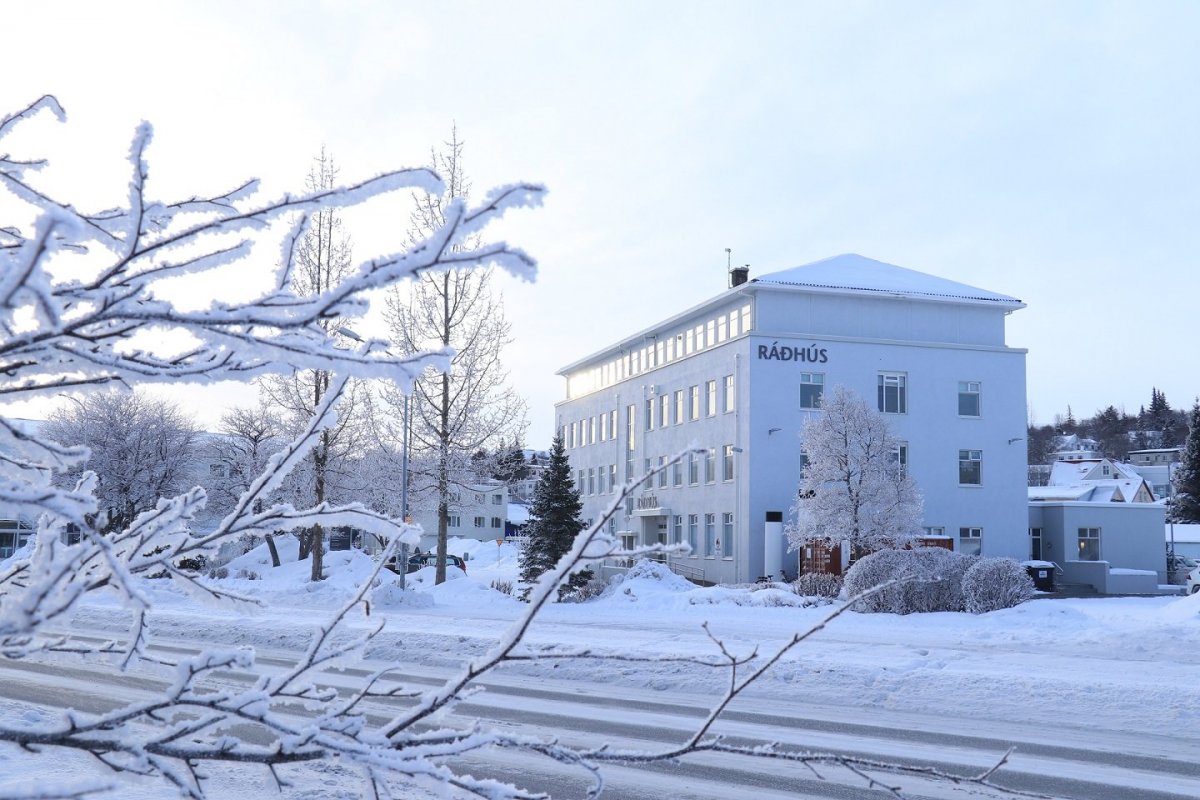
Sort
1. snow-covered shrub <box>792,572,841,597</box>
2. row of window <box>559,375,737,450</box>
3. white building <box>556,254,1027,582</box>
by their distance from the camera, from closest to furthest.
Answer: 1. snow-covered shrub <box>792,572,841,597</box>
2. white building <box>556,254,1027,582</box>
3. row of window <box>559,375,737,450</box>

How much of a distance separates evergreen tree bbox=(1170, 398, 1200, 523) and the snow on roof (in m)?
40.7

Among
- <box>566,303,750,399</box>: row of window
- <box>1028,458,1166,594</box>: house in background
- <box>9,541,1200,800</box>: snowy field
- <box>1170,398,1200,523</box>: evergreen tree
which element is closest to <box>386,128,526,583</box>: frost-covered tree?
<box>9,541,1200,800</box>: snowy field

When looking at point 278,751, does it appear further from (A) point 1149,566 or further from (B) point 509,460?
(A) point 1149,566

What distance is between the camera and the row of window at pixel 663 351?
47656 millimetres

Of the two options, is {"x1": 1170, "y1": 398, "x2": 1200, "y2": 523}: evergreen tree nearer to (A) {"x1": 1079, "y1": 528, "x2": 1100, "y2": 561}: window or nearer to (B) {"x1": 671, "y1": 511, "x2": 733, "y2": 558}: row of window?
(A) {"x1": 1079, "y1": 528, "x2": 1100, "y2": 561}: window

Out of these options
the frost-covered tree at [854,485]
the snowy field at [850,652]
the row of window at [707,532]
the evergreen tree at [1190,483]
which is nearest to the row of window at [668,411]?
the row of window at [707,532]

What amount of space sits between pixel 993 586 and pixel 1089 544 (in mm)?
28108

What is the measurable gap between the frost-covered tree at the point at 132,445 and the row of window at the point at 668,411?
62.6 feet

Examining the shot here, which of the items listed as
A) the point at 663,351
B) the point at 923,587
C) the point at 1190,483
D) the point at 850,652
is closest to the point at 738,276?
the point at 663,351

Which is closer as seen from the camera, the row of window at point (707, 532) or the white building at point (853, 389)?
the white building at point (853, 389)

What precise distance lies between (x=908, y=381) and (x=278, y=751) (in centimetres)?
4657

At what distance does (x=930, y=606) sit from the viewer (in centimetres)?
2519

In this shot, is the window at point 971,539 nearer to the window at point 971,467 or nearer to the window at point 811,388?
the window at point 971,467

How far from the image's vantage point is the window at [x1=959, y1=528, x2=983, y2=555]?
46000 millimetres
